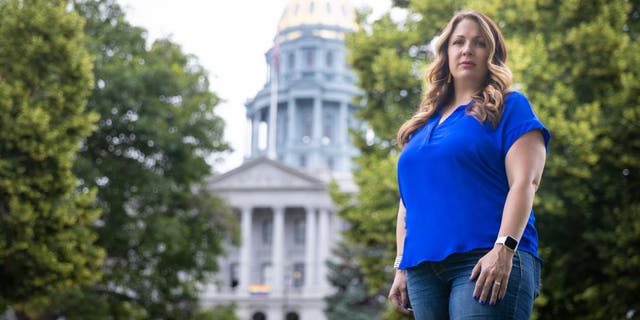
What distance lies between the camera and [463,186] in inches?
139

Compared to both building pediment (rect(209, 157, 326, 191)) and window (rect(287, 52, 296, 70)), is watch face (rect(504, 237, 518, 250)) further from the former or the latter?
window (rect(287, 52, 296, 70))

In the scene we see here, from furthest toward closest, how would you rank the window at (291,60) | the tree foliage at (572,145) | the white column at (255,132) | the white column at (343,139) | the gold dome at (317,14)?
1. the window at (291,60)
2. the gold dome at (317,14)
3. the white column at (255,132)
4. the white column at (343,139)
5. the tree foliage at (572,145)

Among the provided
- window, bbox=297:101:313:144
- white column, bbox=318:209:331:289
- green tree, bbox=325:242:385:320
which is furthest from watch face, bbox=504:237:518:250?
window, bbox=297:101:313:144

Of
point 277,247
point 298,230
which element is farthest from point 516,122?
point 298,230

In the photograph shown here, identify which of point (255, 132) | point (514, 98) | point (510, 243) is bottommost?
point (510, 243)

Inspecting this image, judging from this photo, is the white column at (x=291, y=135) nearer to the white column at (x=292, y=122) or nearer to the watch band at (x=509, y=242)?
the white column at (x=292, y=122)

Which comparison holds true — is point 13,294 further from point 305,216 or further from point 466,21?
point 305,216

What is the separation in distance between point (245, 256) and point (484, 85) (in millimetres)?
73892

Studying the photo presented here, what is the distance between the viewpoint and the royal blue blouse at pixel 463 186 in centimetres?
347

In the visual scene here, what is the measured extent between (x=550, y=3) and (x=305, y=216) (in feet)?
195

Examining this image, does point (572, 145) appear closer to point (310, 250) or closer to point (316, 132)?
point (310, 250)

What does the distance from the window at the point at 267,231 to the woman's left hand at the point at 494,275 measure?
251 ft

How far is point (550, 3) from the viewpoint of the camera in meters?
20.1

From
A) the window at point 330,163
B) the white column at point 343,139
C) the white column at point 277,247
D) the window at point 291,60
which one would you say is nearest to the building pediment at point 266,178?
the white column at point 277,247
